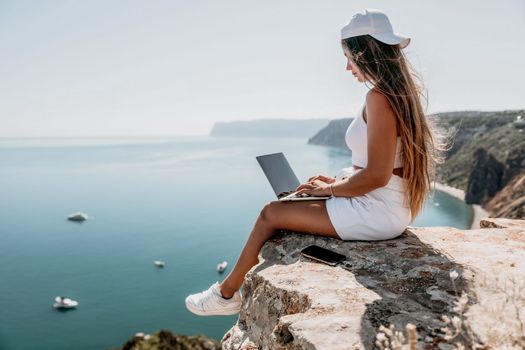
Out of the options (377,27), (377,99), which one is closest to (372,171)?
(377,99)

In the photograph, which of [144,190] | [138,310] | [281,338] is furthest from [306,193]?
[144,190]

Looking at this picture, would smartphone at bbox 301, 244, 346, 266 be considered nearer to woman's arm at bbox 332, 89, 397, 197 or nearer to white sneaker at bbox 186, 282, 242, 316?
woman's arm at bbox 332, 89, 397, 197

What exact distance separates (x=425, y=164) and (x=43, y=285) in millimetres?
59267

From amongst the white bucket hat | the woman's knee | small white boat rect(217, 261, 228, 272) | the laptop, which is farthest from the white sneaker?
small white boat rect(217, 261, 228, 272)

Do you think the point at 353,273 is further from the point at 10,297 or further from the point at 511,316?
the point at 10,297

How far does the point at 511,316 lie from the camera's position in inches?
74.4

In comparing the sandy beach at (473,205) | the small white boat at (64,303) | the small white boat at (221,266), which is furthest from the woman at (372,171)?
the sandy beach at (473,205)

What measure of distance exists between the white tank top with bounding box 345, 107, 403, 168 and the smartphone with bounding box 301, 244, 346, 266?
0.72m

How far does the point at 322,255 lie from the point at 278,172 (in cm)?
117

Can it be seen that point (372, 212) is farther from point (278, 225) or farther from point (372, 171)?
point (278, 225)

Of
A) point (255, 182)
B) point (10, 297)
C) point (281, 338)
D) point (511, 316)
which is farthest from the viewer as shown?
point (255, 182)

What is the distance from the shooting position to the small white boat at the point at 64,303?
150 ft

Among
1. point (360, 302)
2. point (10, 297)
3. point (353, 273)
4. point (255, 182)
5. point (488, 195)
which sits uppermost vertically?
point (255, 182)

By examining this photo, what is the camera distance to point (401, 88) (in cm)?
270
